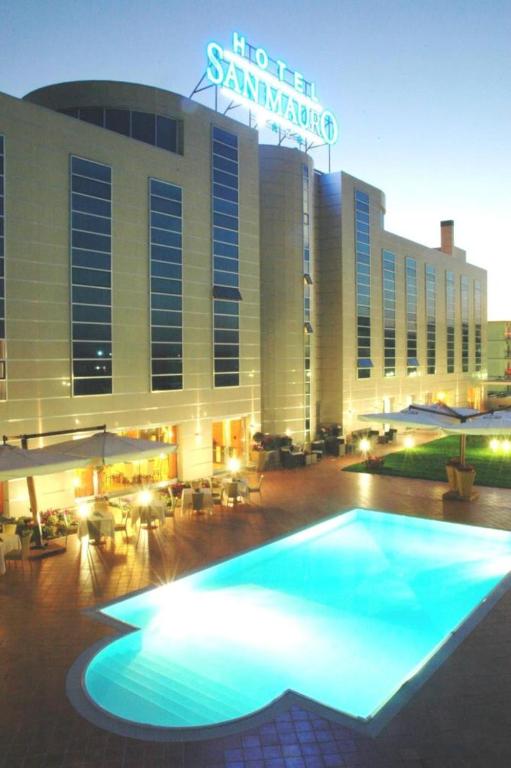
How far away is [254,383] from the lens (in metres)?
24.2

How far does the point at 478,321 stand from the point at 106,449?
43.2m

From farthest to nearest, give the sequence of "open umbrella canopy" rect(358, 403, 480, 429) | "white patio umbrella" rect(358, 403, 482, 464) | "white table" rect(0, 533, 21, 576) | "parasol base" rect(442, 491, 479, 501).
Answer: "parasol base" rect(442, 491, 479, 501) → "open umbrella canopy" rect(358, 403, 480, 429) → "white patio umbrella" rect(358, 403, 482, 464) → "white table" rect(0, 533, 21, 576)

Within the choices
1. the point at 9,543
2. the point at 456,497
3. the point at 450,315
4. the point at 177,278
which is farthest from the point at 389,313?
the point at 9,543

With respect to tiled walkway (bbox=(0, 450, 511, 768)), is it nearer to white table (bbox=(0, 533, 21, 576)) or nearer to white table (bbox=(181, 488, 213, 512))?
white table (bbox=(0, 533, 21, 576))

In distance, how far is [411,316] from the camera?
125ft

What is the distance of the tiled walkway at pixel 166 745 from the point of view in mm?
5789

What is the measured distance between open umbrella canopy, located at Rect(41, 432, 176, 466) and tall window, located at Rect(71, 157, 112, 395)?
12.9 feet

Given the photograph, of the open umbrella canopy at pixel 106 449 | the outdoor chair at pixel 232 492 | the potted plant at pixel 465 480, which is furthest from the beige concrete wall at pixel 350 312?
the open umbrella canopy at pixel 106 449

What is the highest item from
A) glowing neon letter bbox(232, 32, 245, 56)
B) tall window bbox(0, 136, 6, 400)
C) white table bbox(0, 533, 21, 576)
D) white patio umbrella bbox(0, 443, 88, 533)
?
glowing neon letter bbox(232, 32, 245, 56)

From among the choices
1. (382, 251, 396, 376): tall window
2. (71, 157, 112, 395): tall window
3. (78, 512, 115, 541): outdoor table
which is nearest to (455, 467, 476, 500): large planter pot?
(78, 512, 115, 541): outdoor table

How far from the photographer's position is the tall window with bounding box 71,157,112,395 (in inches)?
686

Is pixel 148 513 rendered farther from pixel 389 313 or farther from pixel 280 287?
pixel 389 313

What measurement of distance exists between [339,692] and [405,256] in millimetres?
32815

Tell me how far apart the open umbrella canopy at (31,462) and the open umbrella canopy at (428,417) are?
974cm
